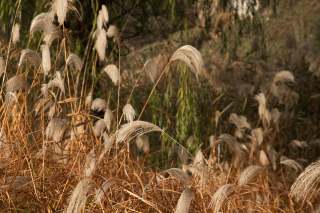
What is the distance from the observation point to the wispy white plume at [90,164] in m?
1.53

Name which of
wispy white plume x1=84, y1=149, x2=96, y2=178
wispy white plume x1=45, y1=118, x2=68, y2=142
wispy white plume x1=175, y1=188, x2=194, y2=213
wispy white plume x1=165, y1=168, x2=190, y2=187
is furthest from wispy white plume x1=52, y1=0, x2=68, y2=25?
wispy white plume x1=175, y1=188, x2=194, y2=213

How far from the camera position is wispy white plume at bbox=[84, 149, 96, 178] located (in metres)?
1.53

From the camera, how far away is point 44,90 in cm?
164

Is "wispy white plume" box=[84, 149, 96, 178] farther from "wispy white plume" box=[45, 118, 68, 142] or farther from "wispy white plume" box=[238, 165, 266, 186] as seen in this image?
"wispy white plume" box=[238, 165, 266, 186]

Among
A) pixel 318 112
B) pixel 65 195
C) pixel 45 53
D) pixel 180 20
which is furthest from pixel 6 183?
pixel 318 112

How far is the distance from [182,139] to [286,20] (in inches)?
754

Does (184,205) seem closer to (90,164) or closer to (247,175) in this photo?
(247,175)

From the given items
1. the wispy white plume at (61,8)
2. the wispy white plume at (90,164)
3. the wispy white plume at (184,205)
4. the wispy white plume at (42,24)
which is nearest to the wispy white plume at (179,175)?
the wispy white plume at (184,205)

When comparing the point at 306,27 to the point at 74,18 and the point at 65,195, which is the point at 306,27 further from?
the point at 65,195

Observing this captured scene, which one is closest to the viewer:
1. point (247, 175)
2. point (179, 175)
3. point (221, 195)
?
point (221, 195)

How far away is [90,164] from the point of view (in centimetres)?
161

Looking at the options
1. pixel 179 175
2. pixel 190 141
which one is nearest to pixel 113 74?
pixel 179 175

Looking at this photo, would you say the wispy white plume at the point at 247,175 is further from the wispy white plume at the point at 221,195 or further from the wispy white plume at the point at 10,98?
the wispy white plume at the point at 10,98

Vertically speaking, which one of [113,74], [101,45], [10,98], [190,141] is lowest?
[190,141]
